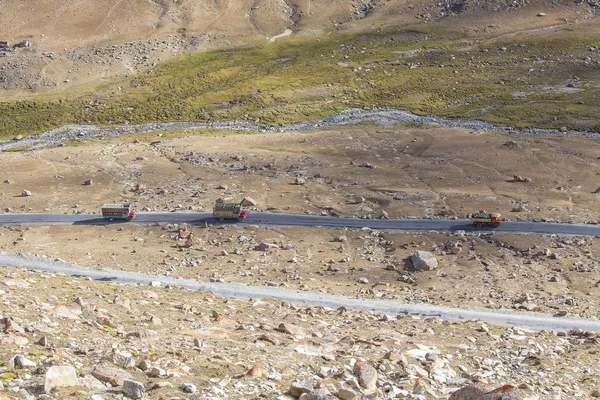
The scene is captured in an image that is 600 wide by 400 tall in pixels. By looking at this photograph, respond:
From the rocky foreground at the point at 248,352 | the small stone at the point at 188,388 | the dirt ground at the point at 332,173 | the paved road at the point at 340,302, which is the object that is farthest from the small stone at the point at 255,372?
the dirt ground at the point at 332,173

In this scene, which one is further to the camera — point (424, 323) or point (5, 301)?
point (424, 323)

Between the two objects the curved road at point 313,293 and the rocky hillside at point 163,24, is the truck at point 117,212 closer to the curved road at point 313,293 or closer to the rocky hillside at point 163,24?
the curved road at point 313,293

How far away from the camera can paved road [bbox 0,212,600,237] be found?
6591 centimetres

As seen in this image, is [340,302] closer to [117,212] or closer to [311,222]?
[311,222]

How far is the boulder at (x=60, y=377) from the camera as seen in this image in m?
19.2

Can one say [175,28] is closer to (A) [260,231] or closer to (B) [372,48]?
(B) [372,48]

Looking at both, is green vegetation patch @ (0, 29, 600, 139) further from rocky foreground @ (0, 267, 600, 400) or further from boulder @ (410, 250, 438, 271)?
rocky foreground @ (0, 267, 600, 400)

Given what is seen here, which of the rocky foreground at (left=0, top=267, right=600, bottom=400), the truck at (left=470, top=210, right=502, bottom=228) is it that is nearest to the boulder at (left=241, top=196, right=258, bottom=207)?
the truck at (left=470, top=210, right=502, bottom=228)

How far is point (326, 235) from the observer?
65.0 m

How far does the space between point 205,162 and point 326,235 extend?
1447 inches

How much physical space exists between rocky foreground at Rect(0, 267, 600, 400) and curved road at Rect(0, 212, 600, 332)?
16.9 ft

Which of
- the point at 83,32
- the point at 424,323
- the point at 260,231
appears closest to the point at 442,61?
the point at 83,32

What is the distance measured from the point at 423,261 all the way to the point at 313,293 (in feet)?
41.4

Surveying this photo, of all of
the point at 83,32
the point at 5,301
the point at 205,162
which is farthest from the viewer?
the point at 83,32
